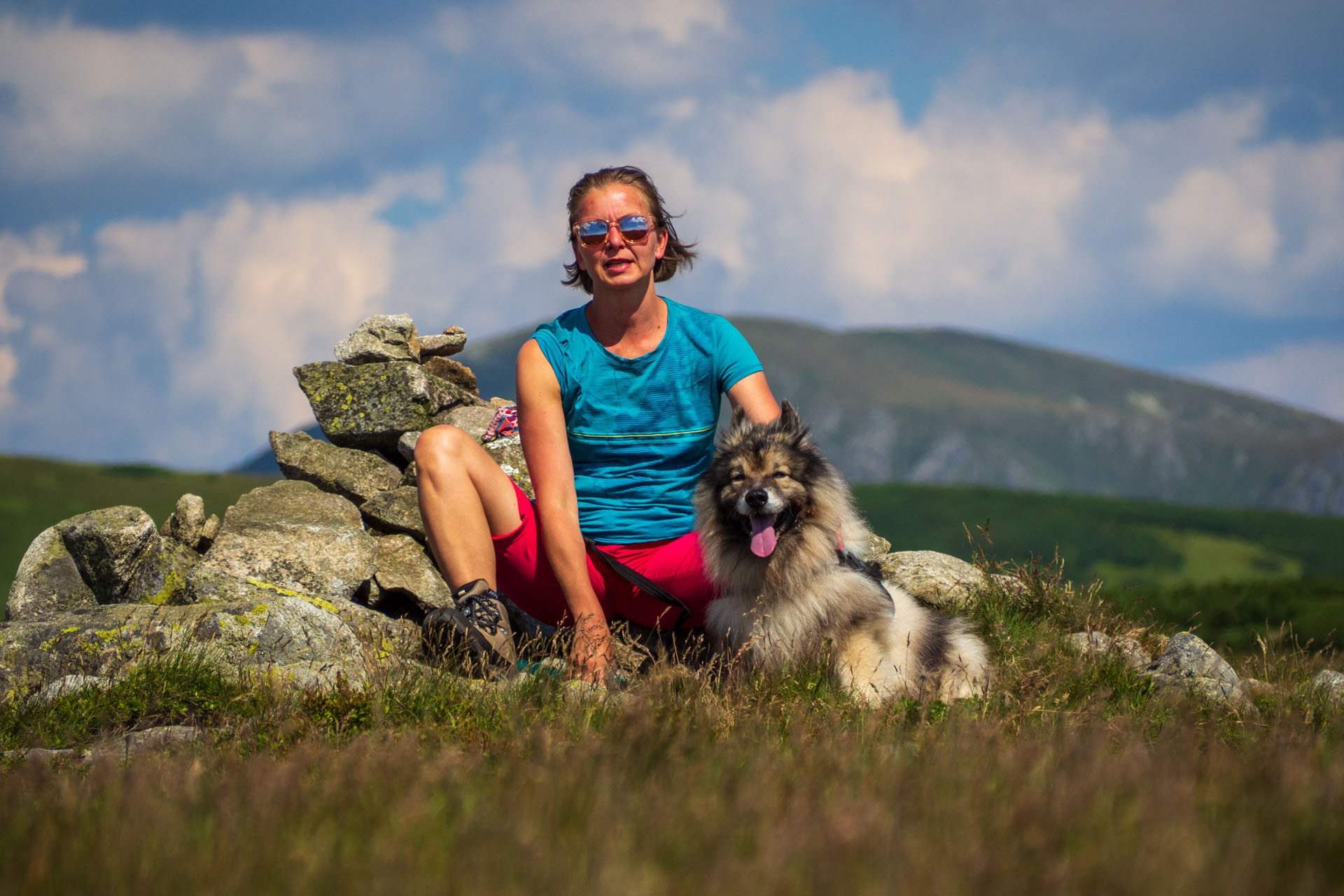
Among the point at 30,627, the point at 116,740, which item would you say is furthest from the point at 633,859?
the point at 30,627

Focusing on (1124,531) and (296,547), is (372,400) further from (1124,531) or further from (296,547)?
(1124,531)

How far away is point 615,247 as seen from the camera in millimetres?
6199

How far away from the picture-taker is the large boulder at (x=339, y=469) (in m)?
10.1

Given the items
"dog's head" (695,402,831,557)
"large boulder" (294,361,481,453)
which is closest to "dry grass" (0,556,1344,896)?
"dog's head" (695,402,831,557)

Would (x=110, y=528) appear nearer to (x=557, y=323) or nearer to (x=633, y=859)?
(x=557, y=323)

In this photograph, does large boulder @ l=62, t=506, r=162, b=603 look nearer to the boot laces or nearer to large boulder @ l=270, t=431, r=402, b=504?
large boulder @ l=270, t=431, r=402, b=504

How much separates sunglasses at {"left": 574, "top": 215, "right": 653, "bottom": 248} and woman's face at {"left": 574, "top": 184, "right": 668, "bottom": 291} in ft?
0.06

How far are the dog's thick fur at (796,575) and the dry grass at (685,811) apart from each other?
1.34 m

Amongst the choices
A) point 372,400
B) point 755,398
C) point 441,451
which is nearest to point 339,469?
point 372,400

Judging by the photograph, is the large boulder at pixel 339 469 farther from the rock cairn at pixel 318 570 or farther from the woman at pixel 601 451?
the woman at pixel 601 451

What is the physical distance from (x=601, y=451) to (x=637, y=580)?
853 mm

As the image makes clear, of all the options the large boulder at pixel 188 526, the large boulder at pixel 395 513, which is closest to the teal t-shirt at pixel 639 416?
the large boulder at pixel 395 513

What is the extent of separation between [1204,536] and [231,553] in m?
134

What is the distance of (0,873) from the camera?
2.58 m
